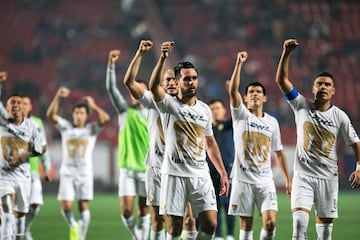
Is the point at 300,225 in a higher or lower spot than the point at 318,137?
lower

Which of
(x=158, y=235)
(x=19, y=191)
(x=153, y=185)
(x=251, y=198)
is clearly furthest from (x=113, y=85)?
(x=251, y=198)

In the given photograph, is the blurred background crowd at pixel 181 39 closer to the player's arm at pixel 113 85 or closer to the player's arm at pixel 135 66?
the player's arm at pixel 113 85

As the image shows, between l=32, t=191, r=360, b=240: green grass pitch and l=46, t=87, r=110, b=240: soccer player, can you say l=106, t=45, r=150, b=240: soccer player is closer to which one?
l=46, t=87, r=110, b=240: soccer player

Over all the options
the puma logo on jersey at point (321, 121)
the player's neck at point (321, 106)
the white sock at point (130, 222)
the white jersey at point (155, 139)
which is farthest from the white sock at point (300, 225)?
Result: the white sock at point (130, 222)

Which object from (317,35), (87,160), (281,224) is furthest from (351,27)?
(87,160)

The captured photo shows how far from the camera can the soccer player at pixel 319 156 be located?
838 centimetres

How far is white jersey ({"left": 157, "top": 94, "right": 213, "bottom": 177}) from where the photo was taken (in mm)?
7684

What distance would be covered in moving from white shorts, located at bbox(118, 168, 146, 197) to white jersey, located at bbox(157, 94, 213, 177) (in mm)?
2807

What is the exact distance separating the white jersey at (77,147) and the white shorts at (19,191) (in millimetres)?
2104

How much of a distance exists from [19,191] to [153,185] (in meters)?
1.97

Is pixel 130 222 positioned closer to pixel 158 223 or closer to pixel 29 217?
pixel 158 223

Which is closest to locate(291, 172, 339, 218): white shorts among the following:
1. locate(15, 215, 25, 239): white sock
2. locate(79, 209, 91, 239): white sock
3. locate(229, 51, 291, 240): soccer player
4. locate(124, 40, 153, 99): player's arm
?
locate(229, 51, 291, 240): soccer player

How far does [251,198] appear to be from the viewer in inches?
347

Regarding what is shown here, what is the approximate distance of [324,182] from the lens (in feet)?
27.6
